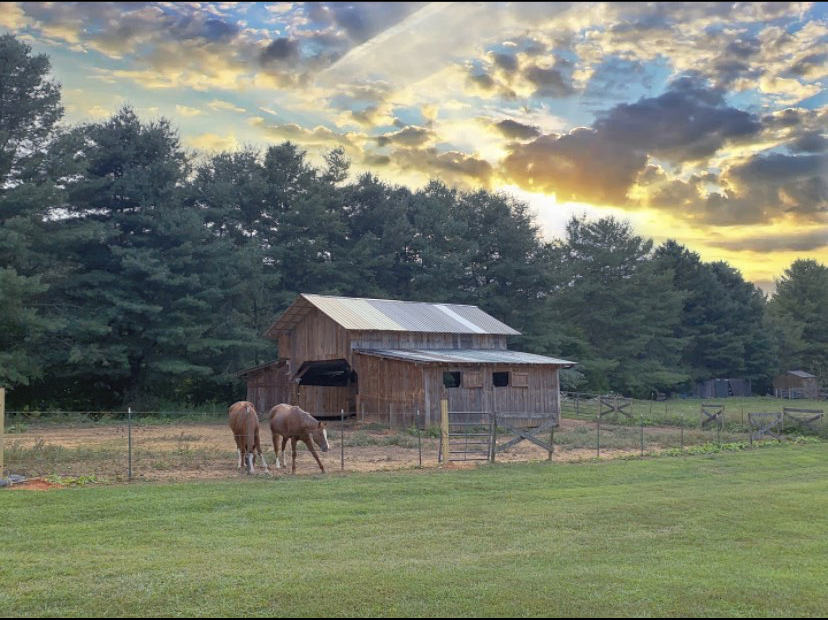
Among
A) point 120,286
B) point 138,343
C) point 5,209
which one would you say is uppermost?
point 5,209

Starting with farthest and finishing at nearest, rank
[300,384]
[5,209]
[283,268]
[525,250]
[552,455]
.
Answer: [525,250] → [283,268] → [300,384] → [5,209] → [552,455]

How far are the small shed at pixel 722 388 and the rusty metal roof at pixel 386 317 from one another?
36.6 metres

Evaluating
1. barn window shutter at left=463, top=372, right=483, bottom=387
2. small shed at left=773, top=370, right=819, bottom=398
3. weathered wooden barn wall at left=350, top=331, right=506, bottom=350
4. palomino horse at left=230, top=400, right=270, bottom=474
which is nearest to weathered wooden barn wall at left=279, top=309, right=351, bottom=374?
weathered wooden barn wall at left=350, top=331, right=506, bottom=350

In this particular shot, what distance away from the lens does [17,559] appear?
360 inches

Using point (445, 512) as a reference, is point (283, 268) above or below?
above

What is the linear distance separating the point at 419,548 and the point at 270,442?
15.4 meters

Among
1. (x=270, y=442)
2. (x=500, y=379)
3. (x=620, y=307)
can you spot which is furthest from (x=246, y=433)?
(x=620, y=307)

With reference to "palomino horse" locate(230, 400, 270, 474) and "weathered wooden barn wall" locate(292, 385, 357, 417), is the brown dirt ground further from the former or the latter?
"weathered wooden barn wall" locate(292, 385, 357, 417)

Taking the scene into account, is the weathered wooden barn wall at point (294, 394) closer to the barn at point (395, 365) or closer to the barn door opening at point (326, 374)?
the barn at point (395, 365)

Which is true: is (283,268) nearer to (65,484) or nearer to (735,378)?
(65,484)

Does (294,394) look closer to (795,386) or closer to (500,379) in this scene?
(500,379)

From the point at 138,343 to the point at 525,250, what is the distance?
99.1ft

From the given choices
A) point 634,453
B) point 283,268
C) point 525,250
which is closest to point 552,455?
point 634,453

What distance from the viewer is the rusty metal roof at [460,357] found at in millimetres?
30078
